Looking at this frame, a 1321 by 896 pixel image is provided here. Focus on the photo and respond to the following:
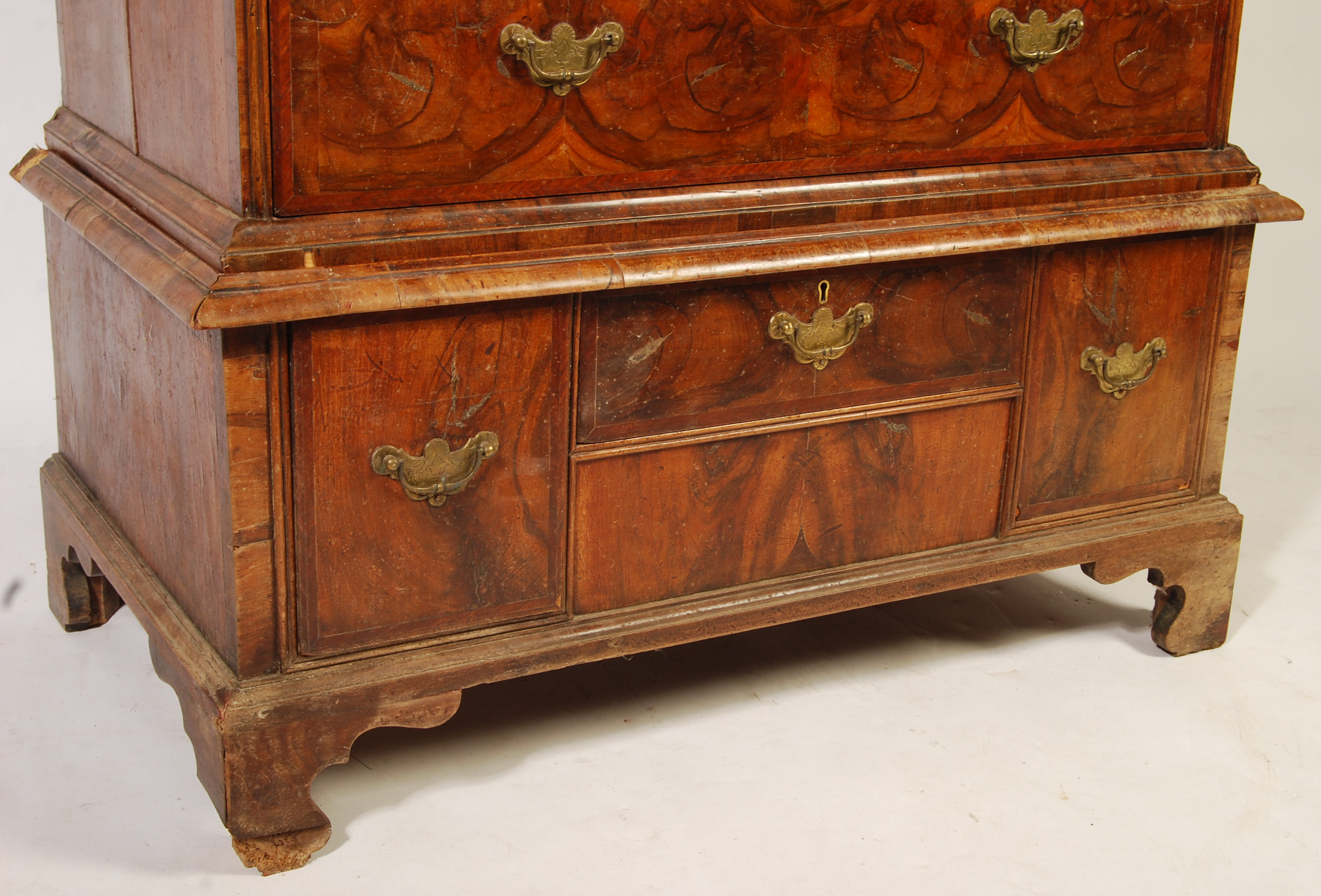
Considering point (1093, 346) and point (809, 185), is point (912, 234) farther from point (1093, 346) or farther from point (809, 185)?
point (1093, 346)

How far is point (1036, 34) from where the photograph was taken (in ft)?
7.52

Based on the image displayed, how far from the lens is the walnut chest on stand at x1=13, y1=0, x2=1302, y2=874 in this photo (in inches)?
76.5

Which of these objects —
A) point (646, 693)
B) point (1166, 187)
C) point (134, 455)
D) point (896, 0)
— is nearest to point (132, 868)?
point (134, 455)

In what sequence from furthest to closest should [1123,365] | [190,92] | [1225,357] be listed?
[1225,357] < [1123,365] < [190,92]

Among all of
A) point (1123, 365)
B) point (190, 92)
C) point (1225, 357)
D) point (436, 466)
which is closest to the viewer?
point (190, 92)

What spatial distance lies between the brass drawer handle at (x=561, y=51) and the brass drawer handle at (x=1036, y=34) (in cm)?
58

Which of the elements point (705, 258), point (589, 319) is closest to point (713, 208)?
point (705, 258)

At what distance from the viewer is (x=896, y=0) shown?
7.20 ft

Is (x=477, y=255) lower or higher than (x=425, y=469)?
higher

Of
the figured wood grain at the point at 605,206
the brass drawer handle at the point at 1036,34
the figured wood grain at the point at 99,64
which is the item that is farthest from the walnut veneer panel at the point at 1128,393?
the figured wood grain at the point at 99,64

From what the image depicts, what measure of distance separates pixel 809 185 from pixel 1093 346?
22.5 inches

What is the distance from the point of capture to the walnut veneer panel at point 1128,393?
8.07 ft

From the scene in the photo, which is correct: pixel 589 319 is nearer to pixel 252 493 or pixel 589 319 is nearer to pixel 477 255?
pixel 477 255

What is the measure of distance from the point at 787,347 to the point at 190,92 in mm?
845
